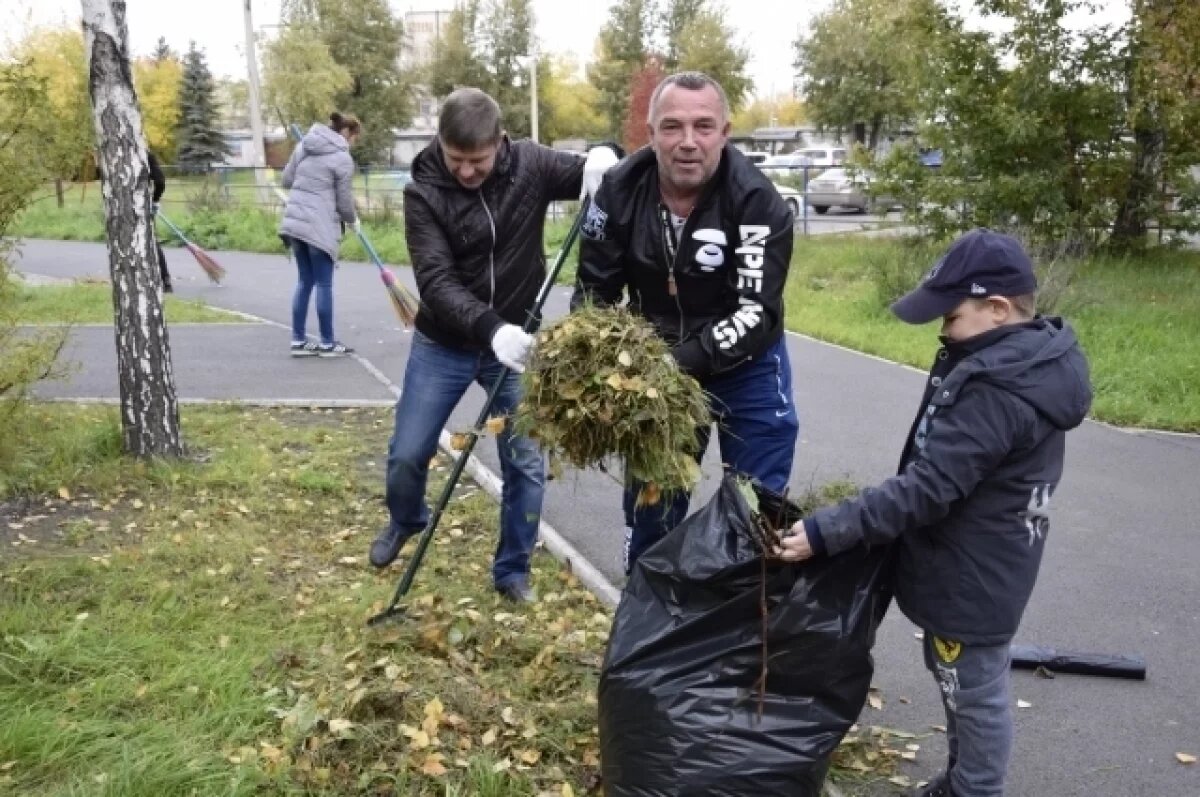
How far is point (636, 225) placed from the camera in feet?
10.6

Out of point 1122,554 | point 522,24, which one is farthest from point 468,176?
point 522,24

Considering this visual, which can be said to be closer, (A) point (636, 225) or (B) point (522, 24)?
(A) point (636, 225)

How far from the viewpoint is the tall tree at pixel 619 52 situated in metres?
44.2

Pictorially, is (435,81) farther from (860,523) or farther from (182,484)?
(860,523)

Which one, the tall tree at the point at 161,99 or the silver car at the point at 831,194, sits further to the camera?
the tall tree at the point at 161,99

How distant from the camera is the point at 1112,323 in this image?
30.7ft

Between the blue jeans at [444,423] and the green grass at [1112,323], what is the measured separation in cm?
480

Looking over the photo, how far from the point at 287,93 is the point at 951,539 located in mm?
38945

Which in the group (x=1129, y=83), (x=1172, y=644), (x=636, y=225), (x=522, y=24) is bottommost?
(x=1172, y=644)

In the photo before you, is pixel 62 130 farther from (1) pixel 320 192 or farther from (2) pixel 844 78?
(2) pixel 844 78

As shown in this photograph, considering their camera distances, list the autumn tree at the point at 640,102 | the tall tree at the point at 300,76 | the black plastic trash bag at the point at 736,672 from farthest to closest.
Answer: the tall tree at the point at 300,76, the autumn tree at the point at 640,102, the black plastic trash bag at the point at 736,672

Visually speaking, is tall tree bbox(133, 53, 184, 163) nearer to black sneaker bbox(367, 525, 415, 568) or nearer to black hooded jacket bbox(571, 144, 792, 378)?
black sneaker bbox(367, 525, 415, 568)

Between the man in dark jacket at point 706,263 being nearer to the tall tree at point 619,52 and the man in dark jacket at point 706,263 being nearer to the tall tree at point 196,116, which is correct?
the tall tree at point 619,52

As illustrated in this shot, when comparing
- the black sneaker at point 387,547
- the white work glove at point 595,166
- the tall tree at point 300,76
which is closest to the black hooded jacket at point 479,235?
the white work glove at point 595,166
